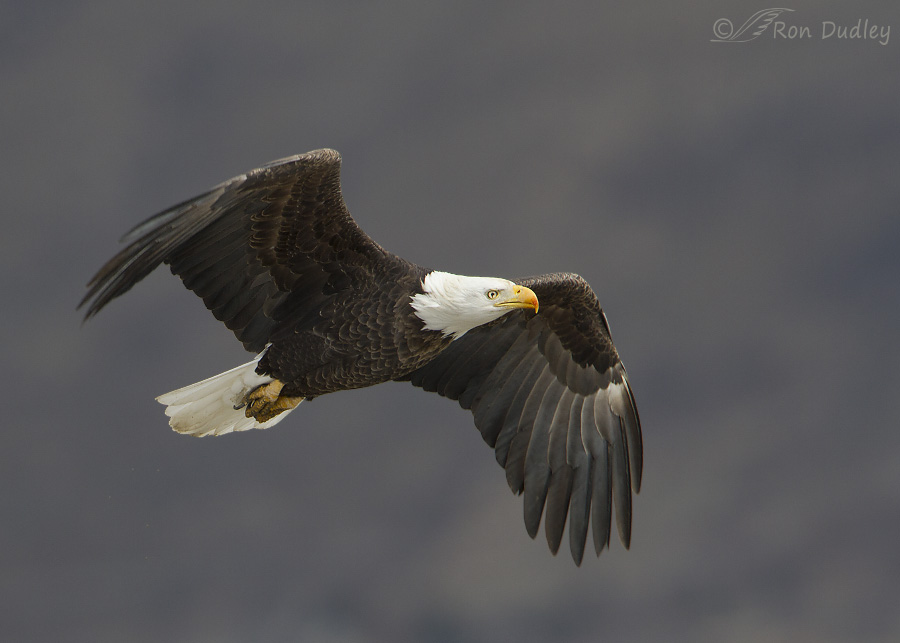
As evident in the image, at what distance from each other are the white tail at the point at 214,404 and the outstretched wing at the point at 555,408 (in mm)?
1279

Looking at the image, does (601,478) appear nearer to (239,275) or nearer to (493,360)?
(493,360)

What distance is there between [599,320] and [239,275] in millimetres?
2411

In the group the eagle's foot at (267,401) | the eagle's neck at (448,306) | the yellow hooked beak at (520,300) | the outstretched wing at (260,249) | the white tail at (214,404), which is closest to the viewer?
the outstretched wing at (260,249)

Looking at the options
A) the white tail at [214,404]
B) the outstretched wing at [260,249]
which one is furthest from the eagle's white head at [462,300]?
the white tail at [214,404]

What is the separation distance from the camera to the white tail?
6402mm

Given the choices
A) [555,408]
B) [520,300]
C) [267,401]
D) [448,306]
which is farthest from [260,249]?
[555,408]

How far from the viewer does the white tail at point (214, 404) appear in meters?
6.40

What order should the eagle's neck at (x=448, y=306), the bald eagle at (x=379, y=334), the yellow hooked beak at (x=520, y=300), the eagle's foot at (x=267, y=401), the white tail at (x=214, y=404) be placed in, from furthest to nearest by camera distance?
the white tail at (x=214, y=404) → the eagle's foot at (x=267, y=401) → the yellow hooked beak at (x=520, y=300) → the eagle's neck at (x=448, y=306) → the bald eagle at (x=379, y=334)

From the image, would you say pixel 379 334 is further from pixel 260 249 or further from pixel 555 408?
pixel 555 408

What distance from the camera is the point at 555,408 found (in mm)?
7371

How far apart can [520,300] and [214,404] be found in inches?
78.6

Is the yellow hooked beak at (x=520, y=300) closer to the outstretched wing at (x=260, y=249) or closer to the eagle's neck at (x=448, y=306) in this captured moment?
the eagle's neck at (x=448, y=306)

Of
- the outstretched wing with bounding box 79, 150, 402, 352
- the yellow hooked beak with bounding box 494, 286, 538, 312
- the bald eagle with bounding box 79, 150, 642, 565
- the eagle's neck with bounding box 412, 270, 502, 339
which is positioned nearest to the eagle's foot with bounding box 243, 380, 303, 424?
the bald eagle with bounding box 79, 150, 642, 565

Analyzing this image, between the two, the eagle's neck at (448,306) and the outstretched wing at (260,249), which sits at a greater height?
the outstretched wing at (260,249)
